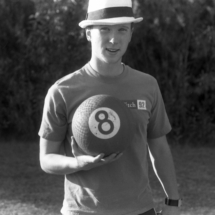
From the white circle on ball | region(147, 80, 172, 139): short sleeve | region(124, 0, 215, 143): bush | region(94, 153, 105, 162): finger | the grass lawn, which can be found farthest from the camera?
region(124, 0, 215, 143): bush

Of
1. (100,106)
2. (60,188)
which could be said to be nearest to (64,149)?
(100,106)

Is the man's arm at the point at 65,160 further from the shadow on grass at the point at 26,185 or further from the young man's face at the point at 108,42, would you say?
the shadow on grass at the point at 26,185

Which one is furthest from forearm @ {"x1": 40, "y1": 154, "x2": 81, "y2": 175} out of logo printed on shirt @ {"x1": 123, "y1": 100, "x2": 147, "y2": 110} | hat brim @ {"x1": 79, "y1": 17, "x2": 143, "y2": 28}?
hat brim @ {"x1": 79, "y1": 17, "x2": 143, "y2": 28}

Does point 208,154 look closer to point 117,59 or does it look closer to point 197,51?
point 197,51

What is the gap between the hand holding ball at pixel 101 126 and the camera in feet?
8.96

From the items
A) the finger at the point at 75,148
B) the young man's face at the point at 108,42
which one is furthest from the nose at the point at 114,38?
the finger at the point at 75,148

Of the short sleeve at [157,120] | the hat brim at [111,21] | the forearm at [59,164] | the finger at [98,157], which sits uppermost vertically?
the hat brim at [111,21]

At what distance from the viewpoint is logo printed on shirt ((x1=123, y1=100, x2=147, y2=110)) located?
9.64ft

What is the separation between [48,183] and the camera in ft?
22.4

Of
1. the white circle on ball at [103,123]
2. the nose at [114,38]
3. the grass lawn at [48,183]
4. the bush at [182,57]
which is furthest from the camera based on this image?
the bush at [182,57]

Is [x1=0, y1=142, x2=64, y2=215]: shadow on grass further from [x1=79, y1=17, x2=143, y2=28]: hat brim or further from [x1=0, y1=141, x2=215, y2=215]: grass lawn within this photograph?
[x1=79, y1=17, x2=143, y2=28]: hat brim

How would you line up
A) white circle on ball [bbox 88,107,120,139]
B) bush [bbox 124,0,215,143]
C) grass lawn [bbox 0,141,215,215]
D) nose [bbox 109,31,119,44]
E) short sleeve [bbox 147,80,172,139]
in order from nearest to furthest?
white circle on ball [bbox 88,107,120,139] → nose [bbox 109,31,119,44] → short sleeve [bbox 147,80,172,139] → grass lawn [bbox 0,141,215,215] → bush [bbox 124,0,215,143]

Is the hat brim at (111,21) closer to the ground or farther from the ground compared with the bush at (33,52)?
farther from the ground

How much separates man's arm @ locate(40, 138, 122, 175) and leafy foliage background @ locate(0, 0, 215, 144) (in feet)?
18.0
